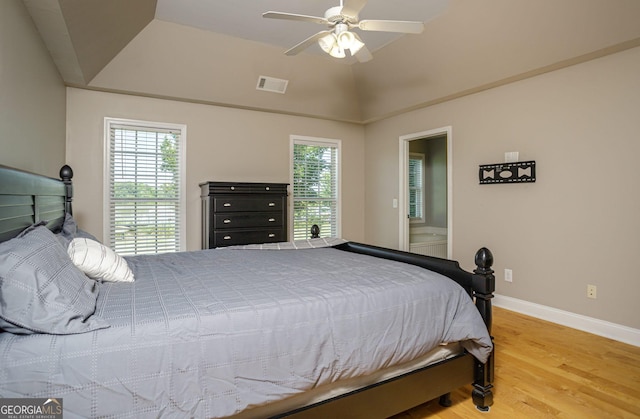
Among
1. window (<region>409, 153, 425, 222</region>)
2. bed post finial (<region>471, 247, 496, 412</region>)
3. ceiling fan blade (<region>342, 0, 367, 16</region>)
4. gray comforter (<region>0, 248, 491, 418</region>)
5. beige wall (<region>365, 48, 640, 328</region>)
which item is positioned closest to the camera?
gray comforter (<region>0, 248, 491, 418</region>)

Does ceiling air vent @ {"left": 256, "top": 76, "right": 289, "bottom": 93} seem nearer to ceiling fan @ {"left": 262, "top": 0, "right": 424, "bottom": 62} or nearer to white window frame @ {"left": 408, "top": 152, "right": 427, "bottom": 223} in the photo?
ceiling fan @ {"left": 262, "top": 0, "right": 424, "bottom": 62}

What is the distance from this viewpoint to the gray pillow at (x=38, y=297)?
1061mm

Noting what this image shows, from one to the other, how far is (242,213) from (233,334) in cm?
302

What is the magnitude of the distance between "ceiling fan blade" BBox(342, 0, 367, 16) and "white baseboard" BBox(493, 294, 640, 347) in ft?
10.6

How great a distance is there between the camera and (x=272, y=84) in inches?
179

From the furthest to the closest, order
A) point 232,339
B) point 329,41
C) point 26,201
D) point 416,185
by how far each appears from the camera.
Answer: point 416,185
point 329,41
point 26,201
point 232,339

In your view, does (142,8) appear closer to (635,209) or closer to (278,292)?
(278,292)

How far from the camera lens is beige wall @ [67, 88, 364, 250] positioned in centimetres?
392

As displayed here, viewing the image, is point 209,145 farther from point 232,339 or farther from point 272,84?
point 232,339

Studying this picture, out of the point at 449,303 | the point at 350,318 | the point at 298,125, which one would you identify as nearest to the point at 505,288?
the point at 449,303

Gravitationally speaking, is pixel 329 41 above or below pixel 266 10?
below

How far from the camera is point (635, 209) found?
9.40 feet

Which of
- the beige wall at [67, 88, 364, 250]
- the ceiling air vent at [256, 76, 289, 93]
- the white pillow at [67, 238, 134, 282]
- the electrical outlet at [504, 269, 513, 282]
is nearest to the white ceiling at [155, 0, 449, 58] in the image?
the ceiling air vent at [256, 76, 289, 93]

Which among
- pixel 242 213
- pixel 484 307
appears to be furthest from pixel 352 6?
pixel 242 213
